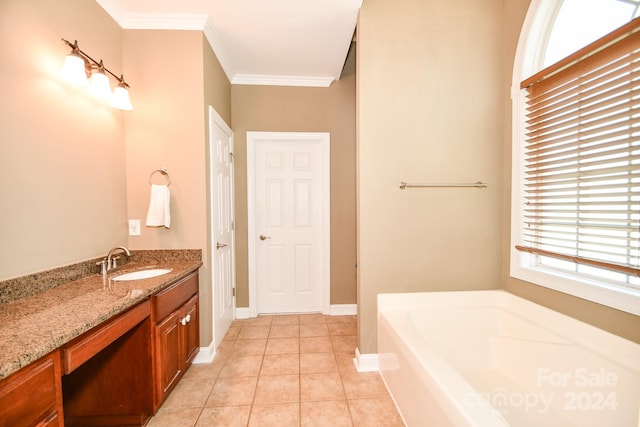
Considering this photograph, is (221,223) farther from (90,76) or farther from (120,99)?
(90,76)

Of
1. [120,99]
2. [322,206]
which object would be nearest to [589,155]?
[322,206]

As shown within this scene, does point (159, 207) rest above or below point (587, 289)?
above

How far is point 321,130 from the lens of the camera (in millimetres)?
2932

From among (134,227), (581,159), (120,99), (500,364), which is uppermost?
(120,99)

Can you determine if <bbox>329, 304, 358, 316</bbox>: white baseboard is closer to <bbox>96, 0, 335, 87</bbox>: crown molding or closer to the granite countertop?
the granite countertop

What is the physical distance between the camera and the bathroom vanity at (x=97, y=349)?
0.78m

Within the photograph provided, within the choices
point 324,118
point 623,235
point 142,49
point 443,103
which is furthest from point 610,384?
point 142,49

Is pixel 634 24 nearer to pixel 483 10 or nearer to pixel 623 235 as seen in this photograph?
pixel 623 235

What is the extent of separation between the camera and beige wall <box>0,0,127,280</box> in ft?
3.95

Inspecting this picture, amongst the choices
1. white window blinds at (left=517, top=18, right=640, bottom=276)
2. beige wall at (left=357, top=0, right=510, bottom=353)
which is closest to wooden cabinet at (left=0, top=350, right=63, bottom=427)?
beige wall at (left=357, top=0, right=510, bottom=353)

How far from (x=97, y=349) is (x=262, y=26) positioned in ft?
7.71

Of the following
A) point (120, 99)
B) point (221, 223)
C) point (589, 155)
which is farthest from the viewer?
point (221, 223)

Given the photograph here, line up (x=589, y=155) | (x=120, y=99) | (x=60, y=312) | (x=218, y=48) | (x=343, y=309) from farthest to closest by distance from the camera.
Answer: (x=343, y=309)
(x=218, y=48)
(x=120, y=99)
(x=589, y=155)
(x=60, y=312)

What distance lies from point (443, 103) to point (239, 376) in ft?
8.37
